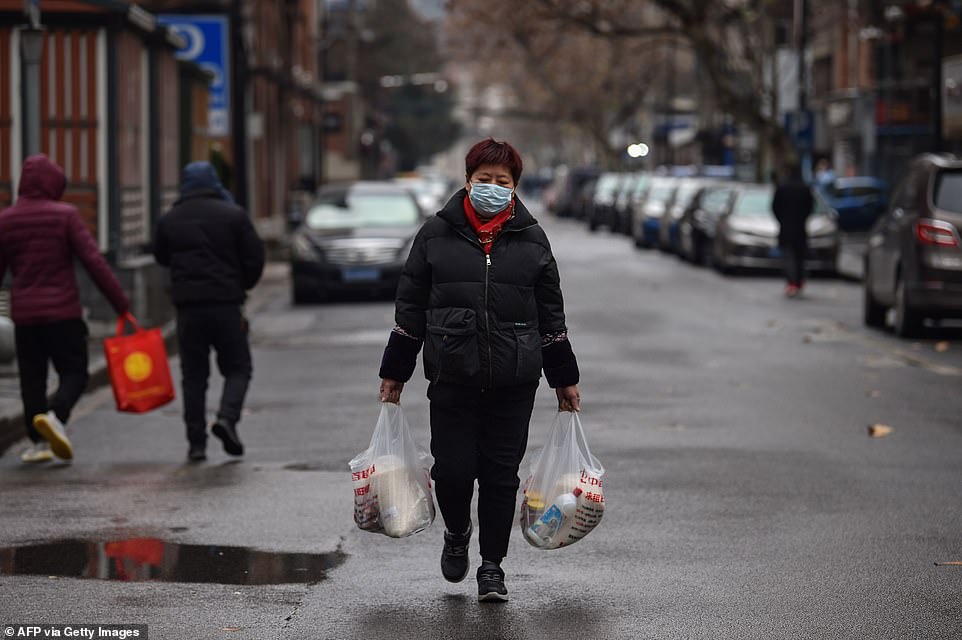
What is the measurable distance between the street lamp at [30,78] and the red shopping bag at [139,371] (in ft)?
16.5

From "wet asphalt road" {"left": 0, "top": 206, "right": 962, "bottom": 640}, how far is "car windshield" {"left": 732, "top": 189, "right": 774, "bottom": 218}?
13629 millimetres

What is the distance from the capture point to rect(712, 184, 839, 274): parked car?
29.7 m

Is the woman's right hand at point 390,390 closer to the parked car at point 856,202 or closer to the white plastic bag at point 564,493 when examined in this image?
the white plastic bag at point 564,493

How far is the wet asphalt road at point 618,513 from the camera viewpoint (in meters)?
6.49

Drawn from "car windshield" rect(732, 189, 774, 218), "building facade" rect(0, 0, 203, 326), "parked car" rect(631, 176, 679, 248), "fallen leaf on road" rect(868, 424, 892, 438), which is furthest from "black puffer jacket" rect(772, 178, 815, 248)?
"fallen leaf on road" rect(868, 424, 892, 438)

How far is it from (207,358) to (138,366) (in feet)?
1.36

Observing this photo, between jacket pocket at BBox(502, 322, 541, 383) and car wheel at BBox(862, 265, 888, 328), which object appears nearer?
jacket pocket at BBox(502, 322, 541, 383)

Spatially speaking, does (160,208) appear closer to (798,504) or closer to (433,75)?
(798,504)

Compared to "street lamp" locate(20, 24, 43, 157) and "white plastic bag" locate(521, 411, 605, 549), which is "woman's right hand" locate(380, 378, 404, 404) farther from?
"street lamp" locate(20, 24, 43, 157)

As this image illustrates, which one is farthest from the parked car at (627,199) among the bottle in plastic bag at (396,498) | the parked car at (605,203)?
the bottle in plastic bag at (396,498)

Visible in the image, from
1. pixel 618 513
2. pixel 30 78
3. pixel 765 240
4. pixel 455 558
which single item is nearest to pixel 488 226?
pixel 455 558

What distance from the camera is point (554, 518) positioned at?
6742mm

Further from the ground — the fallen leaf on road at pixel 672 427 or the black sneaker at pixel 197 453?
the black sneaker at pixel 197 453

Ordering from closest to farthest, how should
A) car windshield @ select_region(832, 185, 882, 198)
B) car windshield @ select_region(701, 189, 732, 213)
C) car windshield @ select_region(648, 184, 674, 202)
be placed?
car windshield @ select_region(701, 189, 732, 213) < car windshield @ select_region(648, 184, 674, 202) < car windshield @ select_region(832, 185, 882, 198)
